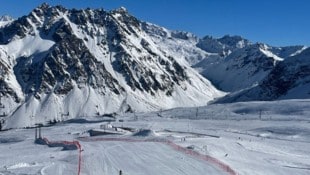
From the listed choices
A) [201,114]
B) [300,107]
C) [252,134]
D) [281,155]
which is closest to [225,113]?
[201,114]

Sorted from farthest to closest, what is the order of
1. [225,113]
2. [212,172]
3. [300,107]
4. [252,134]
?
[225,113], [300,107], [252,134], [212,172]

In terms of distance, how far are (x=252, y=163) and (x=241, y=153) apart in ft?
31.4

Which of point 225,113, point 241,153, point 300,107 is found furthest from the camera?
point 225,113

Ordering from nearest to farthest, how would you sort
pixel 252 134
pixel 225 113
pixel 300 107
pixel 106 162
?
pixel 106 162
pixel 252 134
pixel 300 107
pixel 225 113

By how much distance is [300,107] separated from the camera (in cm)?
15312

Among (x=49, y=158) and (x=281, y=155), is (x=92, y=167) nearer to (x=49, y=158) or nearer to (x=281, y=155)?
(x=49, y=158)

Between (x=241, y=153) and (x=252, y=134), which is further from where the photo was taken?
(x=252, y=134)

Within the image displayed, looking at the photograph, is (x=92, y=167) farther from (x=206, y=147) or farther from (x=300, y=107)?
(x=300, y=107)

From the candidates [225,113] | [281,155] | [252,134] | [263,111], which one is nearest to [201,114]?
[225,113]

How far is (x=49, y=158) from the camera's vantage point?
60250mm

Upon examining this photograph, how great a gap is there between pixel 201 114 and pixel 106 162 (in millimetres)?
117638

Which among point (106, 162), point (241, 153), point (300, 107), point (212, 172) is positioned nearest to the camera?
point (212, 172)

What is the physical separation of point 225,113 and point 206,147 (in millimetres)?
99838

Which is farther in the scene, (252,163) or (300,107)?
(300,107)
